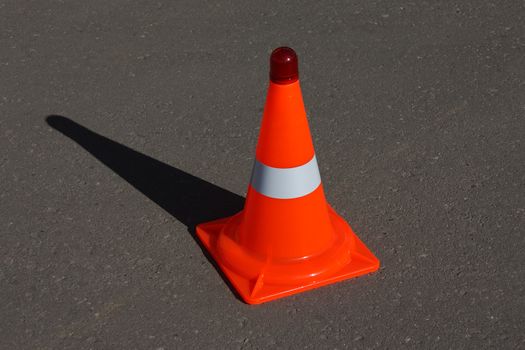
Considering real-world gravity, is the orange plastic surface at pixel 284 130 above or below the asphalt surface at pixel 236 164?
above

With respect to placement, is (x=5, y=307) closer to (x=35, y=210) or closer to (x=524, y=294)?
(x=35, y=210)

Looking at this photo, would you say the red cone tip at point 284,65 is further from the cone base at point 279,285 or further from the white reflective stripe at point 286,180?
the cone base at point 279,285

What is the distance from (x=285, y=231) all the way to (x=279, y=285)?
0.79 feet

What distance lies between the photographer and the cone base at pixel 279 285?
150 inches

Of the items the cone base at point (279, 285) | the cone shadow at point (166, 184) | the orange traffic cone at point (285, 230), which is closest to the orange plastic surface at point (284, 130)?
the orange traffic cone at point (285, 230)

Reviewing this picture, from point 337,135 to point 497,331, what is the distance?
174 centimetres

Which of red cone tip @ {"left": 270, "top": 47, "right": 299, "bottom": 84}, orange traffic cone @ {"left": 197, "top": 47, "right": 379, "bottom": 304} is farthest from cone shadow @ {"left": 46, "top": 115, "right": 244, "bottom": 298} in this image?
red cone tip @ {"left": 270, "top": 47, "right": 299, "bottom": 84}

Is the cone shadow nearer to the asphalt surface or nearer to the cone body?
the asphalt surface

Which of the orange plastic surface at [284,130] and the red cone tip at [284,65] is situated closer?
the red cone tip at [284,65]

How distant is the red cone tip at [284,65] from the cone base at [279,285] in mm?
891

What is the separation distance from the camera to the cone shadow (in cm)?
442

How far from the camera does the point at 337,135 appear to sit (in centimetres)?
501

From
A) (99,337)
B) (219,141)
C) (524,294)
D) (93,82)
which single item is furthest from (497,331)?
(93,82)

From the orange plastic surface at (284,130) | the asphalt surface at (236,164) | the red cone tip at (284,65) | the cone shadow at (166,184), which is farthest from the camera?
the cone shadow at (166,184)
